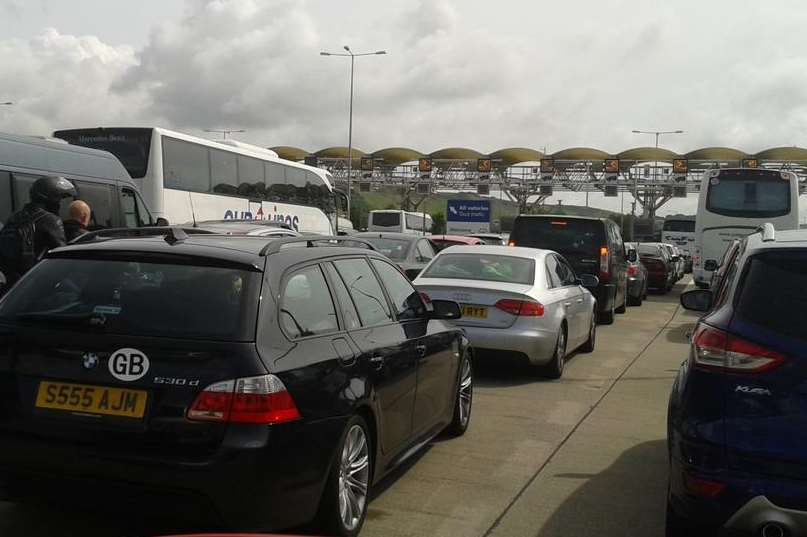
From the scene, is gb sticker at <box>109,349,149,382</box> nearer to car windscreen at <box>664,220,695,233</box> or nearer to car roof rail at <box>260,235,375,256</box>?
car roof rail at <box>260,235,375,256</box>

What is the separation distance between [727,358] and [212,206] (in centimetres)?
1677

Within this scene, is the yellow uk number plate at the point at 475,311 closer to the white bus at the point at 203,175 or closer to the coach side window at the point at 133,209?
the coach side window at the point at 133,209

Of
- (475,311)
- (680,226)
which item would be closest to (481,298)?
(475,311)

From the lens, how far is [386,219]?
1788 inches

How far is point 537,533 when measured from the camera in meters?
4.79

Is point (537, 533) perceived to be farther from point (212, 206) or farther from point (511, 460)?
point (212, 206)

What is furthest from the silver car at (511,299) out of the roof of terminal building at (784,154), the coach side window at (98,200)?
the roof of terminal building at (784,154)

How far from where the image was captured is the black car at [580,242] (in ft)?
52.4

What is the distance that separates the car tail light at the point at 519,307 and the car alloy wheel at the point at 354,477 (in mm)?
4890

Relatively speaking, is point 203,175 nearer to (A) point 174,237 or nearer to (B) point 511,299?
(B) point 511,299

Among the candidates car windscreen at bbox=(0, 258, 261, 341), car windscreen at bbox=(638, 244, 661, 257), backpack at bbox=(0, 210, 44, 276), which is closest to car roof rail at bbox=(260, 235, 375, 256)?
car windscreen at bbox=(0, 258, 261, 341)


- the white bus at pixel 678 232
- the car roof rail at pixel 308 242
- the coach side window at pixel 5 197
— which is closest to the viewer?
the car roof rail at pixel 308 242

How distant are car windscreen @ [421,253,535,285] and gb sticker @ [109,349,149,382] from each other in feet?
21.1

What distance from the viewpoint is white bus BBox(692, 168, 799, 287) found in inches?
936
